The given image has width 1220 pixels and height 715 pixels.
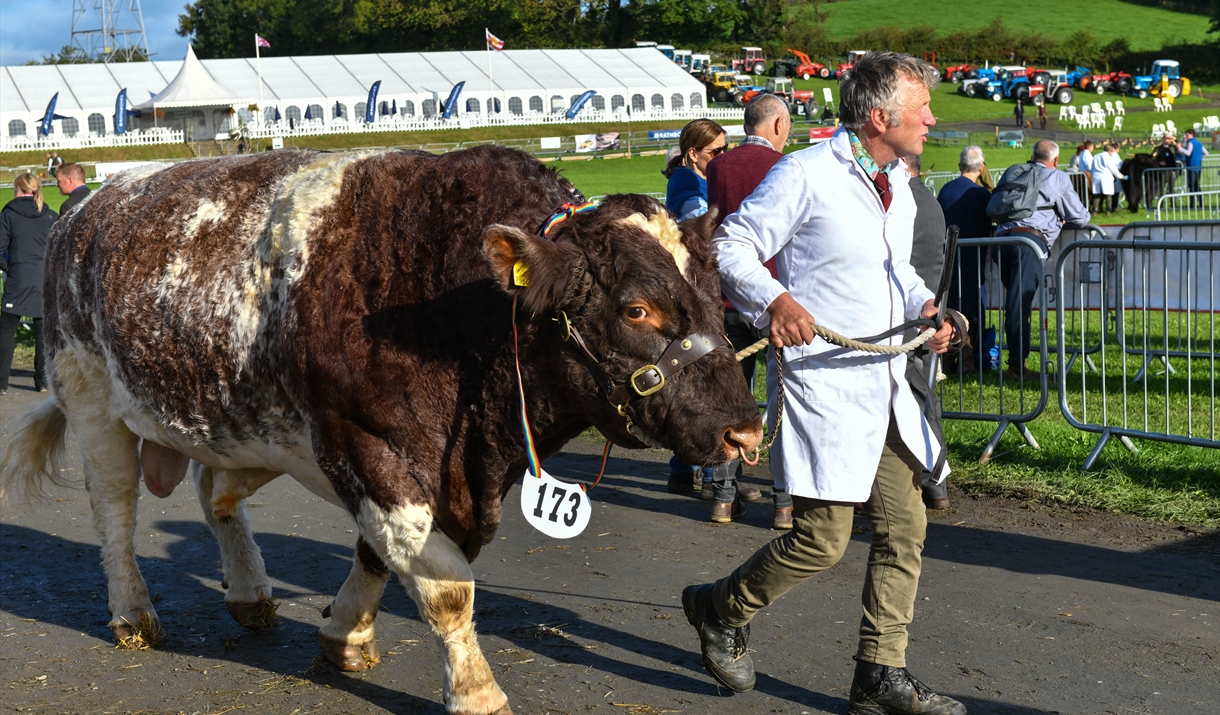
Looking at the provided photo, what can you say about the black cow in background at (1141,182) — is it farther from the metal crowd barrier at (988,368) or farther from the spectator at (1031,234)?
the metal crowd barrier at (988,368)

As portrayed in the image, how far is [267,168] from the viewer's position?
186 inches

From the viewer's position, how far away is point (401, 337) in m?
4.04

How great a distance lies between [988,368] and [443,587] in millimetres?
8023

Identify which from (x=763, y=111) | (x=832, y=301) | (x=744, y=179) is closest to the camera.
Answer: (x=832, y=301)

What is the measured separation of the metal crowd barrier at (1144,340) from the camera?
26.1ft

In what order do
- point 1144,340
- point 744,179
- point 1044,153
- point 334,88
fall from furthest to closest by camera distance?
point 334,88
point 1044,153
point 1144,340
point 744,179

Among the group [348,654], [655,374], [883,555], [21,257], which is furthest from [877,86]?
[21,257]

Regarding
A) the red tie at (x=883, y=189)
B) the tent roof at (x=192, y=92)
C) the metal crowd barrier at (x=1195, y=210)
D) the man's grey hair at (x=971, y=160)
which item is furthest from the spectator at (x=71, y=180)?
the tent roof at (x=192, y=92)

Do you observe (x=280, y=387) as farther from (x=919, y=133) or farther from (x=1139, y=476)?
(x=1139, y=476)

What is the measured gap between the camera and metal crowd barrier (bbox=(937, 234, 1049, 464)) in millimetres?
8328

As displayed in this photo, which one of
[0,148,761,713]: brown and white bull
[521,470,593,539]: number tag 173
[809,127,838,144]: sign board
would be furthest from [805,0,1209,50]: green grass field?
[521,470,593,539]: number tag 173

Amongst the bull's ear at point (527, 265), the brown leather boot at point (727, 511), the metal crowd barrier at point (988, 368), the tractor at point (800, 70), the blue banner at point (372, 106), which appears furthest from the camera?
the tractor at point (800, 70)

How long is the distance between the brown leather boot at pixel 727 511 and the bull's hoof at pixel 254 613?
271 cm

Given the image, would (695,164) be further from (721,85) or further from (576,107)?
(721,85)
